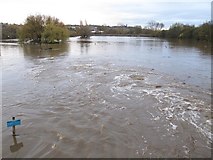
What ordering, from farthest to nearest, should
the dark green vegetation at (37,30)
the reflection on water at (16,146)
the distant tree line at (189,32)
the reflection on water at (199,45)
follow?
1. the distant tree line at (189,32)
2. the dark green vegetation at (37,30)
3. the reflection on water at (199,45)
4. the reflection on water at (16,146)


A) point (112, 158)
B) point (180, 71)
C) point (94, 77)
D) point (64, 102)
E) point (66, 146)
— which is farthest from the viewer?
point (180, 71)

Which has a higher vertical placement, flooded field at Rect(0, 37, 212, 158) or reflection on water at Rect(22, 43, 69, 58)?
reflection on water at Rect(22, 43, 69, 58)

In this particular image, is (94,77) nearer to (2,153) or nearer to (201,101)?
(201,101)

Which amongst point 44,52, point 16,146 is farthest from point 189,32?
point 16,146

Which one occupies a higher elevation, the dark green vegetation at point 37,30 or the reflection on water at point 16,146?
the dark green vegetation at point 37,30

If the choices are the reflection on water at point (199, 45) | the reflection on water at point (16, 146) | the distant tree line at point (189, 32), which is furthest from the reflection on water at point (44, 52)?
the distant tree line at point (189, 32)

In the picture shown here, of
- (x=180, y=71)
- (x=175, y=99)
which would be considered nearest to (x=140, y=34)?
(x=180, y=71)

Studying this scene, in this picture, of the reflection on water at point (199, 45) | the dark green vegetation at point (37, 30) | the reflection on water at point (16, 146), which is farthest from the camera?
the dark green vegetation at point (37, 30)

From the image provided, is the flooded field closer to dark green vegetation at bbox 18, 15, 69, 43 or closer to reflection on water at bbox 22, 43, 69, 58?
reflection on water at bbox 22, 43, 69, 58

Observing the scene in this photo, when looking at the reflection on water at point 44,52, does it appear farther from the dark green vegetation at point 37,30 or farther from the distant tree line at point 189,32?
the distant tree line at point 189,32

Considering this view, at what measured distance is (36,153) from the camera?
28.0ft

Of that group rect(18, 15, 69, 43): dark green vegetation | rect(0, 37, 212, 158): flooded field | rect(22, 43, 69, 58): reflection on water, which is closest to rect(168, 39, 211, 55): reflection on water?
rect(22, 43, 69, 58): reflection on water

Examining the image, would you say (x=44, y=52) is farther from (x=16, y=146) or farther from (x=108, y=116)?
(x=16, y=146)

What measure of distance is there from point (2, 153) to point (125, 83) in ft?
39.0
